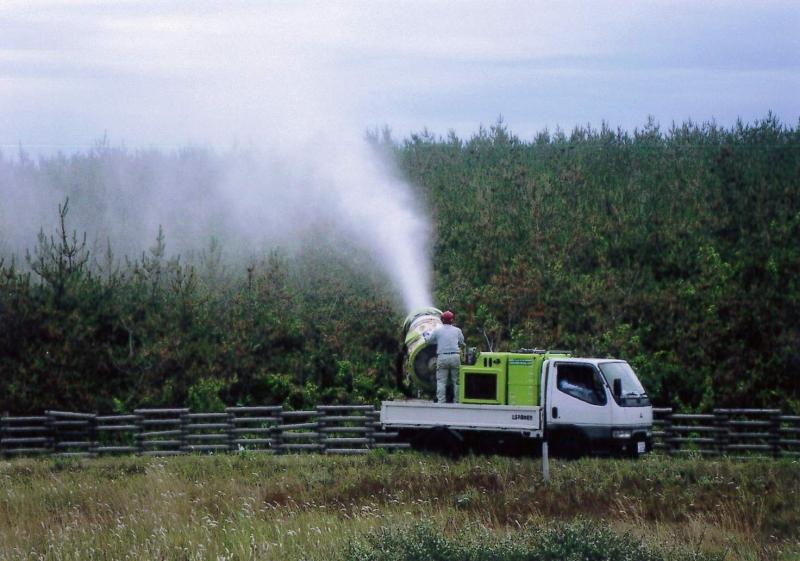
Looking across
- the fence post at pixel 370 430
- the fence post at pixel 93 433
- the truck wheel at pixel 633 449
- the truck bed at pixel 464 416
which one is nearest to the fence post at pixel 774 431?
the truck wheel at pixel 633 449

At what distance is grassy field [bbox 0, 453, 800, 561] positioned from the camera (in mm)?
11648

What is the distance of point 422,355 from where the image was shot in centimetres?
2220

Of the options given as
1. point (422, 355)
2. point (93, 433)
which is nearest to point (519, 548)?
point (422, 355)

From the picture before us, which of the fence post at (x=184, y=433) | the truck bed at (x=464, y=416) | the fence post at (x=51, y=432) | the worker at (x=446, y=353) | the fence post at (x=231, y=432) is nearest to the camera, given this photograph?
the truck bed at (x=464, y=416)

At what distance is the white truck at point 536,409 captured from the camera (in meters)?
20.3

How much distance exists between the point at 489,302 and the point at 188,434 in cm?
1220

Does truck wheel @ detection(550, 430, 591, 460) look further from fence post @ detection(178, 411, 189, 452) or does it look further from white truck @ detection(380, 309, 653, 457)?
fence post @ detection(178, 411, 189, 452)

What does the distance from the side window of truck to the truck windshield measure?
24cm

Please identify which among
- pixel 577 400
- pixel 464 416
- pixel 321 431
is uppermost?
pixel 577 400

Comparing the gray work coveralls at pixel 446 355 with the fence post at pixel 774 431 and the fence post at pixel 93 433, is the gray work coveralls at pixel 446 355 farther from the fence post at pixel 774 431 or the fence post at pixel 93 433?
the fence post at pixel 93 433

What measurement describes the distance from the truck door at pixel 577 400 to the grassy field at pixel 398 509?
0.90 metres

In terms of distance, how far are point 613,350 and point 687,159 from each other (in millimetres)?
19164

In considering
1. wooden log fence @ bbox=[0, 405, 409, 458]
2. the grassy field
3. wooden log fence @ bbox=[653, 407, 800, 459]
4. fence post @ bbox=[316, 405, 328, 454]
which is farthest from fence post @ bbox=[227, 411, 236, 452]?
wooden log fence @ bbox=[653, 407, 800, 459]

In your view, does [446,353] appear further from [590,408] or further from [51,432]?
[51,432]
